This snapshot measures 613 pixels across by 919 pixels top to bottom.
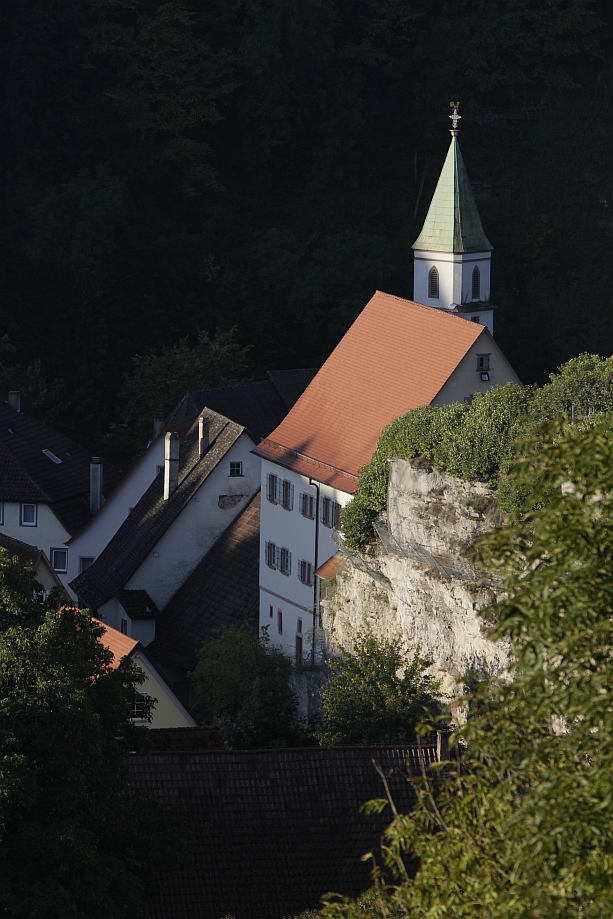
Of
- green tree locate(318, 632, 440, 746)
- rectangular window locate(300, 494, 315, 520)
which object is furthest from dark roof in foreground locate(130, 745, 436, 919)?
rectangular window locate(300, 494, 315, 520)

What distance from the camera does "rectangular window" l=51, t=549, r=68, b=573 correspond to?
4866 centimetres

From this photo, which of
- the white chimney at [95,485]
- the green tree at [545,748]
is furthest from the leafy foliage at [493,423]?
the white chimney at [95,485]

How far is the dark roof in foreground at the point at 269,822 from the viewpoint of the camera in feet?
73.1

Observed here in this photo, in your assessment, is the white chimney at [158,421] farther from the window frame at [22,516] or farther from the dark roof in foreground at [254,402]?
the window frame at [22,516]

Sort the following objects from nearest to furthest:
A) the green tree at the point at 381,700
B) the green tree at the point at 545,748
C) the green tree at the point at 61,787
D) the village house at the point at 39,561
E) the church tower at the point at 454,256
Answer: the green tree at the point at 545,748 < the green tree at the point at 61,787 < the green tree at the point at 381,700 < the village house at the point at 39,561 < the church tower at the point at 454,256

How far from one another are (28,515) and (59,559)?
1.52 meters

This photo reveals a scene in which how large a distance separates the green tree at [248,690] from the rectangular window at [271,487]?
9.37 feet

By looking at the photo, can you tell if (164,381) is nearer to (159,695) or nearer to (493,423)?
(159,695)

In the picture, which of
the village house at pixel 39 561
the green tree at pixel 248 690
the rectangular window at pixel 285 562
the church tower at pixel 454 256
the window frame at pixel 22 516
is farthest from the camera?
the church tower at pixel 454 256

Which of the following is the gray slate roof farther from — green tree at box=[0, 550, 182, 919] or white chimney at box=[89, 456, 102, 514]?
green tree at box=[0, 550, 182, 919]

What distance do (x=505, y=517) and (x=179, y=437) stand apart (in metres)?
20.6

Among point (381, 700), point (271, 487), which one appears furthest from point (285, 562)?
point (381, 700)

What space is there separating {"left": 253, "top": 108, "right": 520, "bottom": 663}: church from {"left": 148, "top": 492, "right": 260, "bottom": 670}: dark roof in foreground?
1955mm

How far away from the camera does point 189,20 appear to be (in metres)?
72.2
